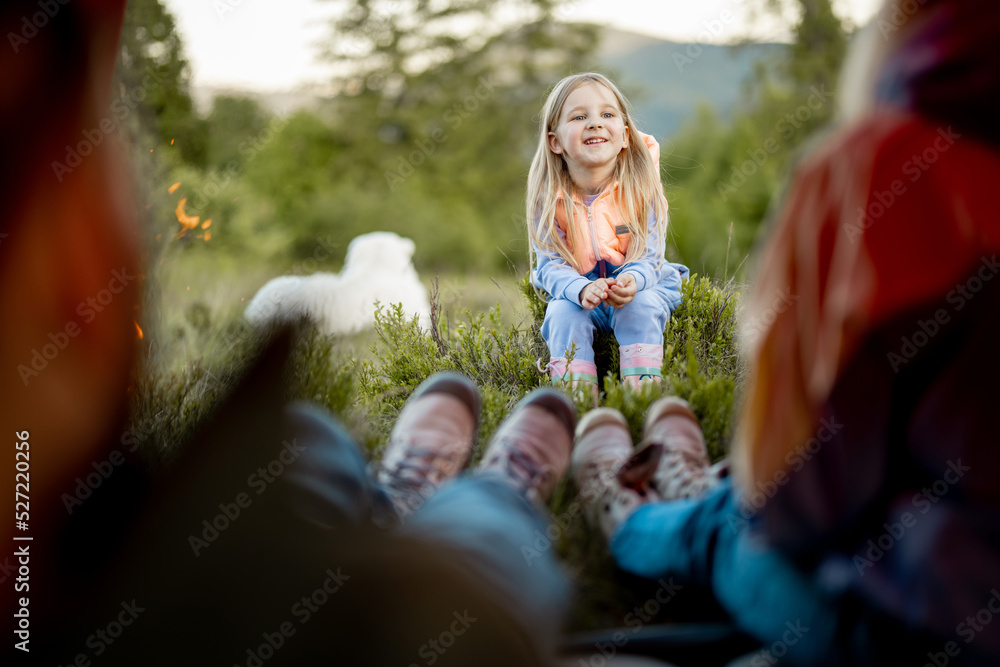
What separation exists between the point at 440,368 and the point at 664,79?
1182 inches

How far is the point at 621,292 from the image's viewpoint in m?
3.10

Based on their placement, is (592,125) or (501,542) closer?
(501,542)

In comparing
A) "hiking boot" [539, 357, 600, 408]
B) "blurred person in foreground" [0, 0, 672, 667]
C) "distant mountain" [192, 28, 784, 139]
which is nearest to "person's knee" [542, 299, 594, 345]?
"hiking boot" [539, 357, 600, 408]

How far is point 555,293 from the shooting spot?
3246 mm

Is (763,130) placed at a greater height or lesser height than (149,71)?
lesser

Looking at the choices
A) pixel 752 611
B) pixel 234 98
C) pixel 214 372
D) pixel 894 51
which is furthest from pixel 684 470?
pixel 234 98

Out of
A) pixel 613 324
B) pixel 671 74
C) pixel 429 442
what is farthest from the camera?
pixel 671 74

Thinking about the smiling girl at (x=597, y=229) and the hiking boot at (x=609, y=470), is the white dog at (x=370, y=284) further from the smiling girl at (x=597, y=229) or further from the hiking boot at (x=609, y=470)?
the hiking boot at (x=609, y=470)

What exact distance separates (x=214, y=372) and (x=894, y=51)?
101 inches
